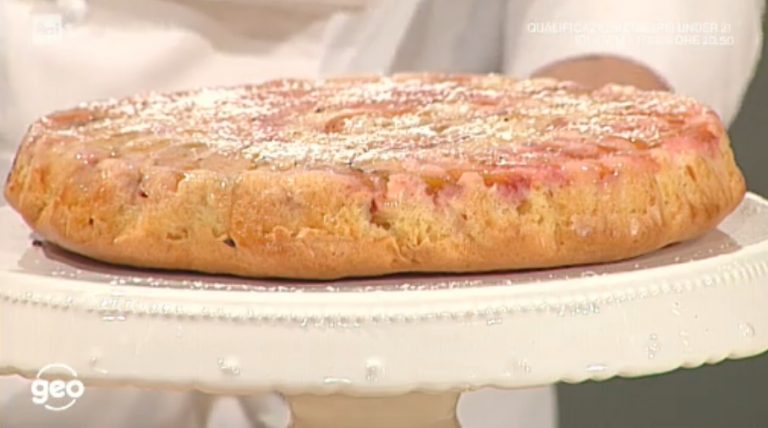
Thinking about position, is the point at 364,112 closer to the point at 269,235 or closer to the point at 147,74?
the point at 269,235

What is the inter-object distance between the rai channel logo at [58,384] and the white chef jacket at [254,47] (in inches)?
10.7

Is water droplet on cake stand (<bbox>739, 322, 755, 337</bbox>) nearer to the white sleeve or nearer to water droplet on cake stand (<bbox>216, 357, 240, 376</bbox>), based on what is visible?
water droplet on cake stand (<bbox>216, 357, 240, 376</bbox>)

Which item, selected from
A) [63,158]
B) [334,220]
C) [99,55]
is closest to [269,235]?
[334,220]

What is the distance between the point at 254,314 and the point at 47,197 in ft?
0.54

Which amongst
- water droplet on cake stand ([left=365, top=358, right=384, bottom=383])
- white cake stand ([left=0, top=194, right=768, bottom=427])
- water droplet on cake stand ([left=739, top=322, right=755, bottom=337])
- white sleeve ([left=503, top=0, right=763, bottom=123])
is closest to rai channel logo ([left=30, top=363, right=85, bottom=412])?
white cake stand ([left=0, top=194, right=768, bottom=427])

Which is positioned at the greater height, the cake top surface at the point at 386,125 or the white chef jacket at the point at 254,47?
the white chef jacket at the point at 254,47

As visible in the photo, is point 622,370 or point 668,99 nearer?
point 622,370

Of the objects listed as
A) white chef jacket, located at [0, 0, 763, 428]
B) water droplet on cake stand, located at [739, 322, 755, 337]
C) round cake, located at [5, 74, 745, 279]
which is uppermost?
white chef jacket, located at [0, 0, 763, 428]

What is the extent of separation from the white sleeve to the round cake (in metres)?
0.22

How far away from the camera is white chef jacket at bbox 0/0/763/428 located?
0.84 m

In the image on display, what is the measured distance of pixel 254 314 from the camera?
0.43 m

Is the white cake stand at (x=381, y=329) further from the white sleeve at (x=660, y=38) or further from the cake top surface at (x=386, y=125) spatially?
the white sleeve at (x=660, y=38)

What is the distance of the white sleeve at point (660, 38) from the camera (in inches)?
32.8

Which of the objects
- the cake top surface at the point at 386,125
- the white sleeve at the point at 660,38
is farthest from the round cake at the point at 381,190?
the white sleeve at the point at 660,38
